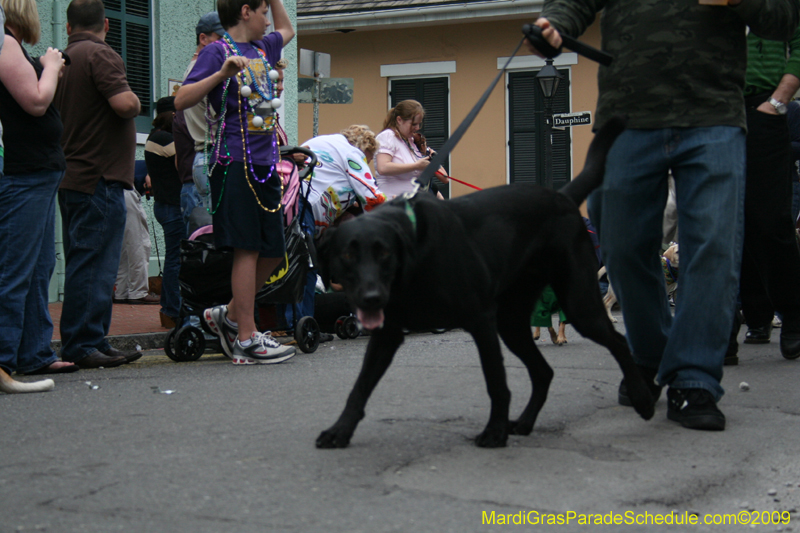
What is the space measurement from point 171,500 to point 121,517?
0.17 meters

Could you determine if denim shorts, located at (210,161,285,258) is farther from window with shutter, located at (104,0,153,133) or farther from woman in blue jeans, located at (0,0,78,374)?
window with shutter, located at (104,0,153,133)

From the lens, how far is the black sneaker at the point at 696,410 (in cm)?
358

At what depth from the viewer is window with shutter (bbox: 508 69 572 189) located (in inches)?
729

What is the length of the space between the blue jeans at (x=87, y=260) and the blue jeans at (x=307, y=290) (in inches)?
62.6

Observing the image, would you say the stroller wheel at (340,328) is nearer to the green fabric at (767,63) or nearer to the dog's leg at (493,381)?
the green fabric at (767,63)

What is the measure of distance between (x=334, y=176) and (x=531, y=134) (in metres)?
11.9

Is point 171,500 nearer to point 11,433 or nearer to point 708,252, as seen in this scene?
point 11,433

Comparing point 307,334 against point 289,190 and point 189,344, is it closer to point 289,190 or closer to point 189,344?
point 189,344

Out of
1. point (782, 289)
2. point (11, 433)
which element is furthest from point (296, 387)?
point (782, 289)

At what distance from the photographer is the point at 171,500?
259 cm

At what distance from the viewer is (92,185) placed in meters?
5.57

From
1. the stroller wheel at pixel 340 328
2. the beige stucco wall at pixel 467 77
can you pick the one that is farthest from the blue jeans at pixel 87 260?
the beige stucco wall at pixel 467 77

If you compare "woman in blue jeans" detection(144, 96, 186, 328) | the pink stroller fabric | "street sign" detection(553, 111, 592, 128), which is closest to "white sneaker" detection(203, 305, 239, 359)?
the pink stroller fabric

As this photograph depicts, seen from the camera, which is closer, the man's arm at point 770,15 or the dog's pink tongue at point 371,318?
the dog's pink tongue at point 371,318
